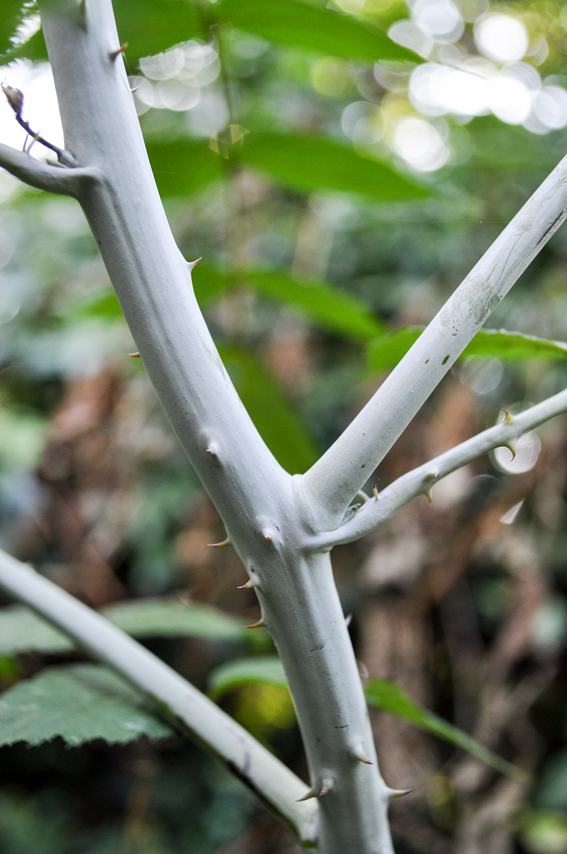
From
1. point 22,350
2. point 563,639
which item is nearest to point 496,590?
point 563,639

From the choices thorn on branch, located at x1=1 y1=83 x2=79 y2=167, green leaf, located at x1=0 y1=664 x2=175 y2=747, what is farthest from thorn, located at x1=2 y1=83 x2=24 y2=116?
green leaf, located at x1=0 y1=664 x2=175 y2=747

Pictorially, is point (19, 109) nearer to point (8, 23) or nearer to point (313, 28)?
point (8, 23)

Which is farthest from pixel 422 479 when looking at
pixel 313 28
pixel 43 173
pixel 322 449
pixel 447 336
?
pixel 322 449

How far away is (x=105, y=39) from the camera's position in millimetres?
177

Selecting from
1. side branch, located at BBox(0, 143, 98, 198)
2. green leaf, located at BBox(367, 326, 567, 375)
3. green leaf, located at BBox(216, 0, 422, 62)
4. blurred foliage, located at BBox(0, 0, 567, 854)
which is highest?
green leaf, located at BBox(216, 0, 422, 62)

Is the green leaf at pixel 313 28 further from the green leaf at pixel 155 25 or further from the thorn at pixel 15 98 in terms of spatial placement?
the thorn at pixel 15 98

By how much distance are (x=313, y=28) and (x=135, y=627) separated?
42 centimetres

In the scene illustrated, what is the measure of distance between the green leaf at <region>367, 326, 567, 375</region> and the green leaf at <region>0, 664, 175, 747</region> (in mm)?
219

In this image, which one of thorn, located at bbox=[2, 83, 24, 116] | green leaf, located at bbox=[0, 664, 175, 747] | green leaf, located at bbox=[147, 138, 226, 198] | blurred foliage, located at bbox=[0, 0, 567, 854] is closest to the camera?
thorn, located at bbox=[2, 83, 24, 116]

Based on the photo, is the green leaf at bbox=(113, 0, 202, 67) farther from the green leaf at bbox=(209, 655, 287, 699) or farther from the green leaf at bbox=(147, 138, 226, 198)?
the green leaf at bbox=(209, 655, 287, 699)

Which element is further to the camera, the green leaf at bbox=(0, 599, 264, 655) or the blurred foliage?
the blurred foliage

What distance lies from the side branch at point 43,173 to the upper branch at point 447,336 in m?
0.11

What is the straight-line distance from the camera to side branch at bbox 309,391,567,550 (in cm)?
19

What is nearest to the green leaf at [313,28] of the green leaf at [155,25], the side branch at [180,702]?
the green leaf at [155,25]
